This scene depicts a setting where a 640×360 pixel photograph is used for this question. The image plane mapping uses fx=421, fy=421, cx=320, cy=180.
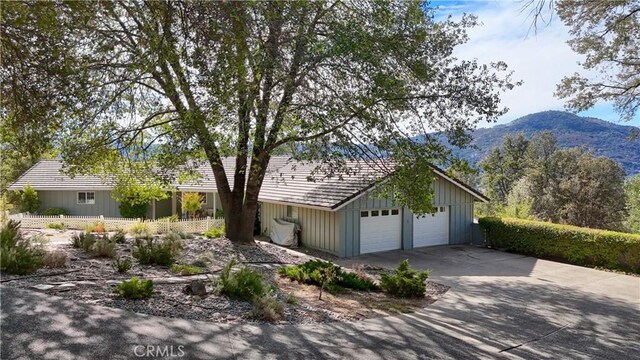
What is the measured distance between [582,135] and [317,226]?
245 feet

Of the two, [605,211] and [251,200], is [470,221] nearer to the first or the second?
[251,200]

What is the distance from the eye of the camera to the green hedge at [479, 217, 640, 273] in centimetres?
1526

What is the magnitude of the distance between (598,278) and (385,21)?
36.6 feet

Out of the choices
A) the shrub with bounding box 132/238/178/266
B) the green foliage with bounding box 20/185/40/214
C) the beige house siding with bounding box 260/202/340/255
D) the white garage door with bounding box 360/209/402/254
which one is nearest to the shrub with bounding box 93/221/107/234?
the green foliage with bounding box 20/185/40/214

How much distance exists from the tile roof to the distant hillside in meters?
46.2

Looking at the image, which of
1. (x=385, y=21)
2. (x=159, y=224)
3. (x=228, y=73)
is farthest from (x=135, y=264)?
(x=159, y=224)

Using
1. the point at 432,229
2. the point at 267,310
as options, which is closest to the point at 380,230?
the point at 432,229

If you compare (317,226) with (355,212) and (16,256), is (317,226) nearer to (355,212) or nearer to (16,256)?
(355,212)

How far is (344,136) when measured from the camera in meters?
10.9

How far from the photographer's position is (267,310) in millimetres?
6754

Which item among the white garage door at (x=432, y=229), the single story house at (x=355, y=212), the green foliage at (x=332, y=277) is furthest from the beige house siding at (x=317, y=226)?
the green foliage at (x=332, y=277)

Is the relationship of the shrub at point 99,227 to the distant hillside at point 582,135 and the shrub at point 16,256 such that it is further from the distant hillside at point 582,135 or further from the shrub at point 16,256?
the distant hillside at point 582,135

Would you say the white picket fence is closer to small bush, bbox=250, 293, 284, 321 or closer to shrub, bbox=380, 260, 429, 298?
shrub, bbox=380, 260, 429, 298

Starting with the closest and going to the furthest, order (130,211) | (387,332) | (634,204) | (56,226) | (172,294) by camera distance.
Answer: (387,332), (172,294), (56,226), (130,211), (634,204)
